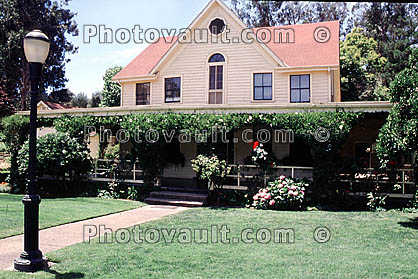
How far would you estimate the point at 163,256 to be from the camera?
6.58 metres

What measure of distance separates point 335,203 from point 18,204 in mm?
10384

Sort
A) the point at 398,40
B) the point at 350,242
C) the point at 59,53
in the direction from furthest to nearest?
the point at 59,53, the point at 398,40, the point at 350,242

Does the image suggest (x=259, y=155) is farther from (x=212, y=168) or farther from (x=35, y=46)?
(x=35, y=46)

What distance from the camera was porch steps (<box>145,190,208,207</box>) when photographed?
44.2 feet

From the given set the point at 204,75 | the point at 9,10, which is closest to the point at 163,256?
the point at 204,75

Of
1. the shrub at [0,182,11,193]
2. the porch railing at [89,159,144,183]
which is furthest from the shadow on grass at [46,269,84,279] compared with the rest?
the shrub at [0,182,11,193]

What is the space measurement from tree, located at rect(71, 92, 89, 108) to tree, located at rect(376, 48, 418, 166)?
39.8m

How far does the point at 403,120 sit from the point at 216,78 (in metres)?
9.74

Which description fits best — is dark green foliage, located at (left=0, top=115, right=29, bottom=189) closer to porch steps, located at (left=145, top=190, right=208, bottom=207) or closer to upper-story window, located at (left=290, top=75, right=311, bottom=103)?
porch steps, located at (left=145, top=190, right=208, bottom=207)

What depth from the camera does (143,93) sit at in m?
19.6

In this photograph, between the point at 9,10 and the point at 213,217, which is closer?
the point at 213,217

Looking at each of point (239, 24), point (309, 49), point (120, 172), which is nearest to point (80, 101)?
point (239, 24)

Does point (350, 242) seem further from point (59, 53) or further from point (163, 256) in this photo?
point (59, 53)

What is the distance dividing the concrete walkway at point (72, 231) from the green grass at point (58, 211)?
1.20 feet
